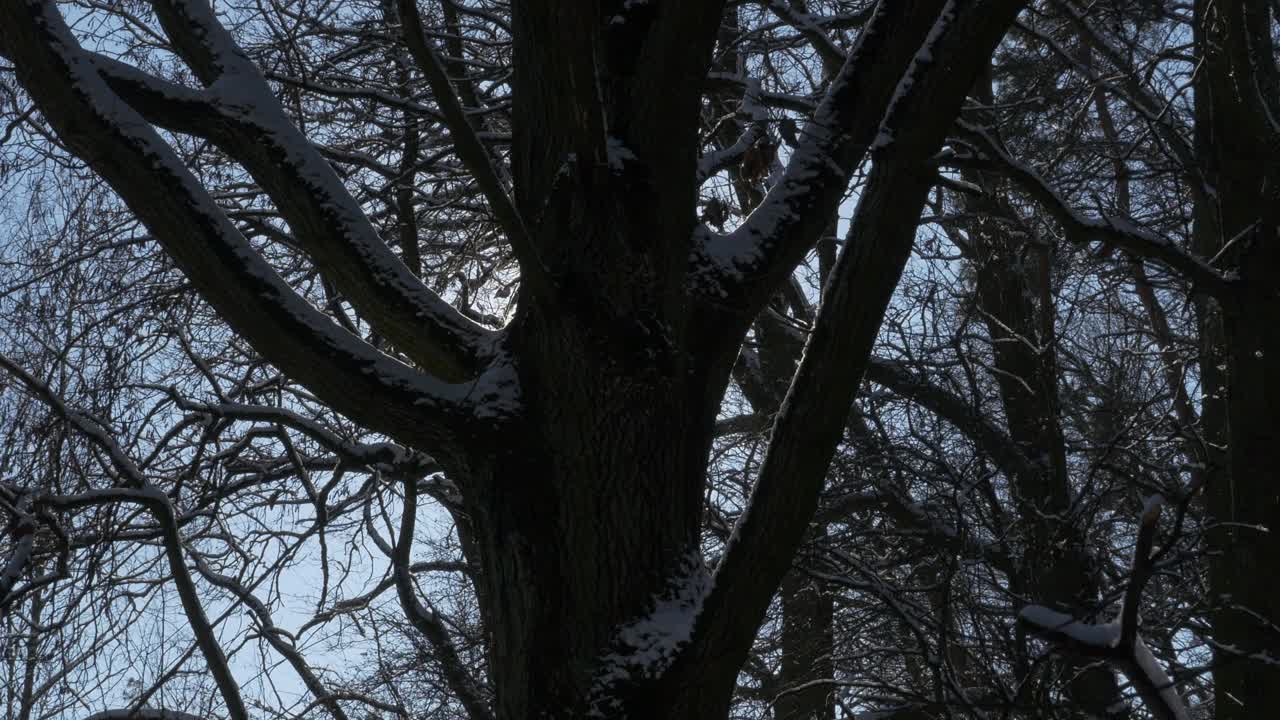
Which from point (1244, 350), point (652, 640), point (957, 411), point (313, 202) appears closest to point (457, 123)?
point (313, 202)

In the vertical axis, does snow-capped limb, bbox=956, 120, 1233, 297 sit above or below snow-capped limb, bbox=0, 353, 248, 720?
above

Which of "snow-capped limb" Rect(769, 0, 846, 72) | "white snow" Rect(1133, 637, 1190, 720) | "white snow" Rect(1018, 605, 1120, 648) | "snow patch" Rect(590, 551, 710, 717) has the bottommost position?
"white snow" Rect(1133, 637, 1190, 720)

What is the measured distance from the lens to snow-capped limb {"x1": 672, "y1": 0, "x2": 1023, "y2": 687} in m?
3.02

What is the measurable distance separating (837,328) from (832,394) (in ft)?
0.64

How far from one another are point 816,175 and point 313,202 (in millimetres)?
1636

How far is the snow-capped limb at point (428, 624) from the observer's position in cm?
624

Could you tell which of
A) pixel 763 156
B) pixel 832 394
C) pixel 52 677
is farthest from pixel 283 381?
pixel 832 394

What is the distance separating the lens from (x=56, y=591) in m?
4.77

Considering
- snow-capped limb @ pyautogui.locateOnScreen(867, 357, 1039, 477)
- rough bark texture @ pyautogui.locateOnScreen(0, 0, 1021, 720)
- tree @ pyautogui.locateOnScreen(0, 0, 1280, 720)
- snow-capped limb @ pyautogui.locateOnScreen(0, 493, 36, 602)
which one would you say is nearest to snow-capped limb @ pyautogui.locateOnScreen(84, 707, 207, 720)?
tree @ pyautogui.locateOnScreen(0, 0, 1280, 720)

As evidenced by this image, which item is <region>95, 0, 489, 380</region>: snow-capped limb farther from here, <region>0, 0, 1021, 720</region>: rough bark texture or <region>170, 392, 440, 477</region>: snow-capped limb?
<region>170, 392, 440, 477</region>: snow-capped limb

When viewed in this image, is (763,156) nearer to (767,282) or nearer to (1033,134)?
(767,282)

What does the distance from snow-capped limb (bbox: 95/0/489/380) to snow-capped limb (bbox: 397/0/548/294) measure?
1.96ft

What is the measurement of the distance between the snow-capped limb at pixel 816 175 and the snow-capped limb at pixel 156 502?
2508mm

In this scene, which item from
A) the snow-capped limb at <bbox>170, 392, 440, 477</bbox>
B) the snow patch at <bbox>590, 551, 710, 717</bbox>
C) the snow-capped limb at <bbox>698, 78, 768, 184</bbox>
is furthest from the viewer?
the snow-capped limb at <bbox>170, 392, 440, 477</bbox>
